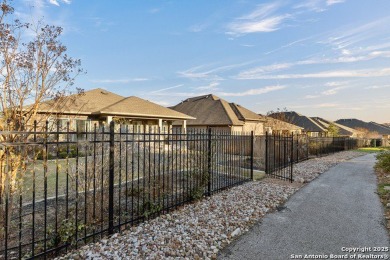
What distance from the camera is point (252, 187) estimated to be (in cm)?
770

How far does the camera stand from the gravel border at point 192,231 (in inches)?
136

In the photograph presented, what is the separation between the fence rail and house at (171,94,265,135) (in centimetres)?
1191

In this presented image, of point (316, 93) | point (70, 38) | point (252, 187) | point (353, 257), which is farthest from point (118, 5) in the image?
point (316, 93)

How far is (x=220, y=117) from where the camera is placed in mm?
23516

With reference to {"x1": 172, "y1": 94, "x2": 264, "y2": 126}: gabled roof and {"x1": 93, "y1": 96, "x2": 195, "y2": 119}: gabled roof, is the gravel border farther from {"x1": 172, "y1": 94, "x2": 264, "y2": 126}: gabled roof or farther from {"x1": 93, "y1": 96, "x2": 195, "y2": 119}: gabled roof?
{"x1": 172, "y1": 94, "x2": 264, "y2": 126}: gabled roof

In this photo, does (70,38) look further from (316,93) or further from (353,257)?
(316,93)

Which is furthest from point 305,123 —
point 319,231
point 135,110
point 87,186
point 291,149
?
point 87,186

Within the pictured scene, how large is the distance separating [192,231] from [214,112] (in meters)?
21.3

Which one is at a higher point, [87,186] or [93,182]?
[93,182]

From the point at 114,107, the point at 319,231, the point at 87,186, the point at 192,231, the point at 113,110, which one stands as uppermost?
the point at 114,107

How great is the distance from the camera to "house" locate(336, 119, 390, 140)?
5433 centimetres

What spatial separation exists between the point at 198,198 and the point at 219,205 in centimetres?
64

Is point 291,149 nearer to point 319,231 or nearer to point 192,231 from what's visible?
point 319,231

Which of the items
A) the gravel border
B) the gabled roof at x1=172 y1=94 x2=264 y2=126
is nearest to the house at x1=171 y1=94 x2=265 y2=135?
the gabled roof at x1=172 y1=94 x2=264 y2=126
